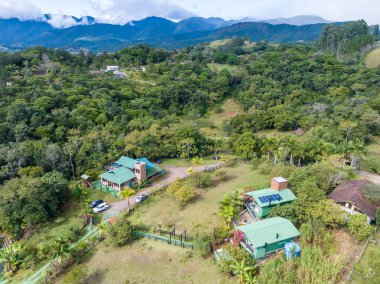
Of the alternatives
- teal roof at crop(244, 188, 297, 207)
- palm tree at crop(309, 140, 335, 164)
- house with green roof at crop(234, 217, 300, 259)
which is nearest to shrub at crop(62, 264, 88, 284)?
house with green roof at crop(234, 217, 300, 259)

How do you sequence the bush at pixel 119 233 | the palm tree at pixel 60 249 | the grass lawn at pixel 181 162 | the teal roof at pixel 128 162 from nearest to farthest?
the palm tree at pixel 60 249
the bush at pixel 119 233
the teal roof at pixel 128 162
the grass lawn at pixel 181 162

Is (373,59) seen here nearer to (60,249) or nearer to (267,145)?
(267,145)

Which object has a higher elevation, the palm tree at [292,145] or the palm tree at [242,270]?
the palm tree at [292,145]

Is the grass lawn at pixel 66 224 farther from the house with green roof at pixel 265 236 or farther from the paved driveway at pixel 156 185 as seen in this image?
the house with green roof at pixel 265 236

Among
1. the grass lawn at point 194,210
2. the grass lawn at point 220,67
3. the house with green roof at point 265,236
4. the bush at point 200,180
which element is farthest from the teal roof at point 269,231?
the grass lawn at point 220,67

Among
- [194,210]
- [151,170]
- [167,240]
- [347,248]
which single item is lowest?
[167,240]

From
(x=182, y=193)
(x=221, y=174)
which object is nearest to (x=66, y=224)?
(x=182, y=193)
